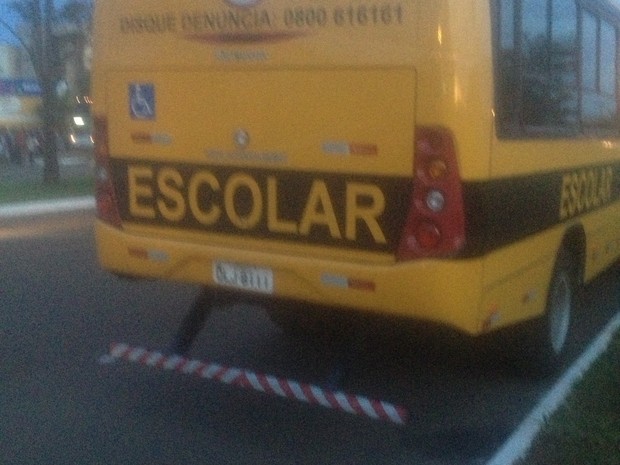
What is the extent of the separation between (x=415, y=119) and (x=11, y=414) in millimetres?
3214

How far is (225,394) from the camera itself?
6344 millimetres

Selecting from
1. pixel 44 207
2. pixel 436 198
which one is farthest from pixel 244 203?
pixel 44 207

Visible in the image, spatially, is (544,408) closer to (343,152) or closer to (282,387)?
(282,387)

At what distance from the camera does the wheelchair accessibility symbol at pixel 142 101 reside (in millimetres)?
5875

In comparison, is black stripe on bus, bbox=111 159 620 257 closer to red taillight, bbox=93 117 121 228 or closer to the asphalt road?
red taillight, bbox=93 117 121 228

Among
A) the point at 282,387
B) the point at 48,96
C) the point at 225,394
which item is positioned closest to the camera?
the point at 282,387

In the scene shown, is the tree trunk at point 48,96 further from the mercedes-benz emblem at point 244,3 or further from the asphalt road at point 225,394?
the mercedes-benz emblem at point 244,3

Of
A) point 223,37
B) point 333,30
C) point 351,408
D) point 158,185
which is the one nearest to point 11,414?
point 158,185

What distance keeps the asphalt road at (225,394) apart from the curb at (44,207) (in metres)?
9.87

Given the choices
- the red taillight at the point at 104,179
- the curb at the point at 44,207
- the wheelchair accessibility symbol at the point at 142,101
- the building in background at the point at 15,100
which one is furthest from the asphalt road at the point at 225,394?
the building in background at the point at 15,100

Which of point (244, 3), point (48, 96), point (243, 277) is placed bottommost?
point (243, 277)

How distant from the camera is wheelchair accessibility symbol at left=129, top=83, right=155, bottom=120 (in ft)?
19.3

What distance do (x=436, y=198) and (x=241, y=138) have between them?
132 cm

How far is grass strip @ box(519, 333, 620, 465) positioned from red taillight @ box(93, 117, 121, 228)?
10.1ft
